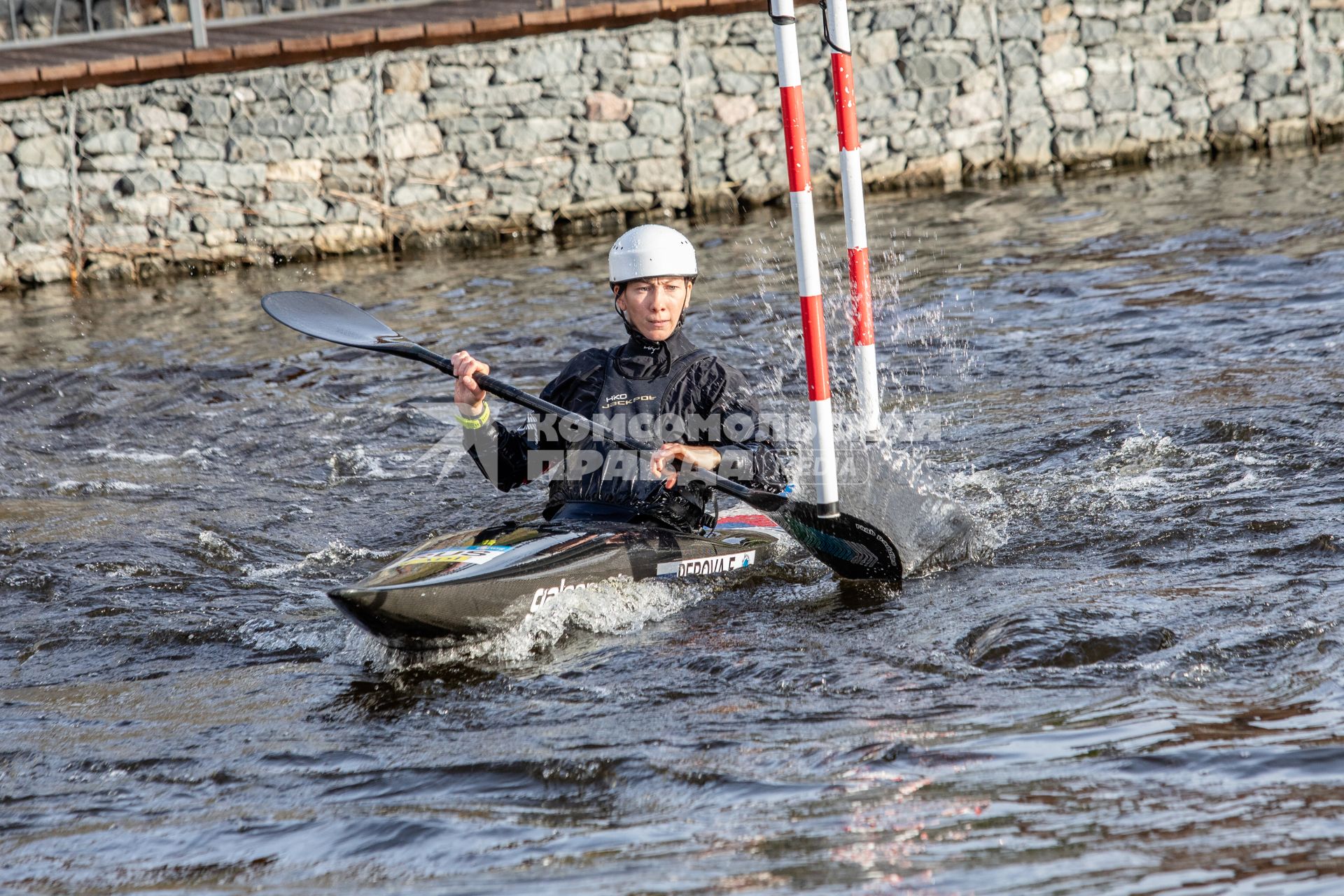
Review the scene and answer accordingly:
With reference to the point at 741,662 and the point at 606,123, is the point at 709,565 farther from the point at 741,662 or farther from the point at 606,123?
the point at 606,123

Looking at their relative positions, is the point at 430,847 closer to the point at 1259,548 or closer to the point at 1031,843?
the point at 1031,843

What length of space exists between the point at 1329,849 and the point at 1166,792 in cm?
36

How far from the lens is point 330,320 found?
552 centimetres

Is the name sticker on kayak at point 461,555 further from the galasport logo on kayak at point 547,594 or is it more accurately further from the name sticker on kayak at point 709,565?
the name sticker on kayak at point 709,565

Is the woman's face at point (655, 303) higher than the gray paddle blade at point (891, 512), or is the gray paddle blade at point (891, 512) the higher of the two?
the woman's face at point (655, 303)

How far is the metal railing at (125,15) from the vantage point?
1314 centimetres

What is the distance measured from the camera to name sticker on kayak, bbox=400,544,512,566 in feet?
14.1

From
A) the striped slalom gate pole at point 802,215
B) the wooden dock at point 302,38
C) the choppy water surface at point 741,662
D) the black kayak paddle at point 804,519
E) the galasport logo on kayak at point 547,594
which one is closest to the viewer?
the choppy water surface at point 741,662

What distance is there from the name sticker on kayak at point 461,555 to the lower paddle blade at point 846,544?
1029 millimetres

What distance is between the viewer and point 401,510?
6156 mm

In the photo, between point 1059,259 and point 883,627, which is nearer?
point 883,627

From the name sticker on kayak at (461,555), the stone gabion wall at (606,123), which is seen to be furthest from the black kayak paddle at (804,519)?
the stone gabion wall at (606,123)

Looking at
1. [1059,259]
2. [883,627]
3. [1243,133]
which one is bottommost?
[883,627]

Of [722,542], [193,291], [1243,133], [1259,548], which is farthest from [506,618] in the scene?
[1243,133]
